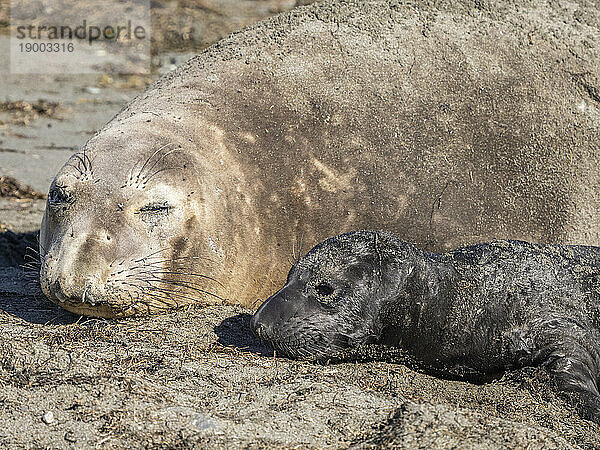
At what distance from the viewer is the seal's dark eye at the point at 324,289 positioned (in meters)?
3.33

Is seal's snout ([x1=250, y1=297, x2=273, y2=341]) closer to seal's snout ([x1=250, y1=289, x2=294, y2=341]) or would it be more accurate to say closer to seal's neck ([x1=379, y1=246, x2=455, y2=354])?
seal's snout ([x1=250, y1=289, x2=294, y2=341])

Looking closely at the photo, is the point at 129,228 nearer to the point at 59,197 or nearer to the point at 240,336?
the point at 59,197

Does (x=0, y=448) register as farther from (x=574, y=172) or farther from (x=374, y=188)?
(x=574, y=172)

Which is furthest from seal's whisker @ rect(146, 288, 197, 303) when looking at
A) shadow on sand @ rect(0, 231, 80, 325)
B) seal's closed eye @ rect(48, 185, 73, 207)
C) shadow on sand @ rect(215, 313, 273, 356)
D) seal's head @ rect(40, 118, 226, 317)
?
seal's closed eye @ rect(48, 185, 73, 207)

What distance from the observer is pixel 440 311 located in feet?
11.3

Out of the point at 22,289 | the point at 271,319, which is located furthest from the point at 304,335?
the point at 22,289

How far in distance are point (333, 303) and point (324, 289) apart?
0.07 metres

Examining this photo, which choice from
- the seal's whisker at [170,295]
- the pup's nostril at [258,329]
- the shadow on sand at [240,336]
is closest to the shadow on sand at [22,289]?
the seal's whisker at [170,295]

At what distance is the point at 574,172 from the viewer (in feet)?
15.4

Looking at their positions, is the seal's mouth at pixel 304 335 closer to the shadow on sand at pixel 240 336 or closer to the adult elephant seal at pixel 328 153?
the shadow on sand at pixel 240 336

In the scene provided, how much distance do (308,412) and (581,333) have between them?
131cm

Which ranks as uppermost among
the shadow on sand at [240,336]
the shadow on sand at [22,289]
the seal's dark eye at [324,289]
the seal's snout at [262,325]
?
the seal's dark eye at [324,289]

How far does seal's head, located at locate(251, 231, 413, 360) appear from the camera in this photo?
129 inches

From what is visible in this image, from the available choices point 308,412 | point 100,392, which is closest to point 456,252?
point 308,412
